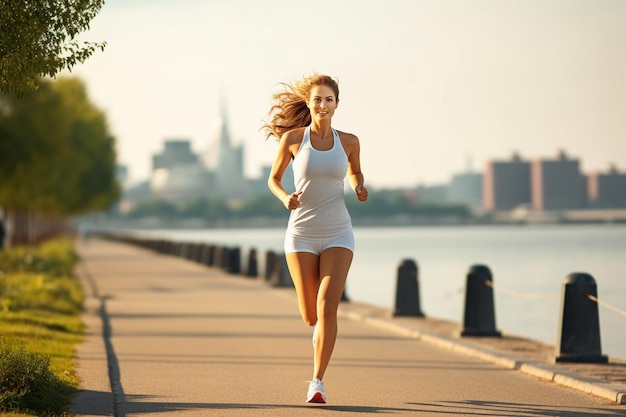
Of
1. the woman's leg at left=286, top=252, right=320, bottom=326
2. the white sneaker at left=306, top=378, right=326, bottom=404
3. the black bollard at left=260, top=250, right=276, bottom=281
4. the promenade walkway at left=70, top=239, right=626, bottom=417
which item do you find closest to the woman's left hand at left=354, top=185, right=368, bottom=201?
the woman's leg at left=286, top=252, right=320, bottom=326

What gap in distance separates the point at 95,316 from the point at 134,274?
53.3 ft

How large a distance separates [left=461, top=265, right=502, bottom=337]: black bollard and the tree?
22.7ft

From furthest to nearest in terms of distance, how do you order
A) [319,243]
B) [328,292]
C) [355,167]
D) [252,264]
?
[252,264] < [355,167] < [319,243] < [328,292]

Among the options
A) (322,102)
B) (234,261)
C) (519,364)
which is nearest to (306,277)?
(322,102)

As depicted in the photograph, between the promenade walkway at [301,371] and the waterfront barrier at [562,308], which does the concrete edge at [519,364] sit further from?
the waterfront barrier at [562,308]

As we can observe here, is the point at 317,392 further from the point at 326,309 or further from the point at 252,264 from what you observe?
the point at 252,264

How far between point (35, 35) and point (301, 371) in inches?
163

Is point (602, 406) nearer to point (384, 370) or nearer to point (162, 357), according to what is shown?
point (384, 370)

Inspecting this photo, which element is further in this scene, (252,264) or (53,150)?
(53,150)

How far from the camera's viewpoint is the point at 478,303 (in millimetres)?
15133

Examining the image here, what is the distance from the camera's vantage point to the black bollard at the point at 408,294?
60.7ft

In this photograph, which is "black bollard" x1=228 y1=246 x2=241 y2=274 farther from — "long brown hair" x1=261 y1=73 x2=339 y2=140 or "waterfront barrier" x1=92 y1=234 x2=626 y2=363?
"long brown hair" x1=261 y1=73 x2=339 y2=140

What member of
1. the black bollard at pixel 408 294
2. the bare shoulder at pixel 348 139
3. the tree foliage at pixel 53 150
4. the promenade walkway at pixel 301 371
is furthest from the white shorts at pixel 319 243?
the tree foliage at pixel 53 150

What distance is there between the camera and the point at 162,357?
12891 millimetres
